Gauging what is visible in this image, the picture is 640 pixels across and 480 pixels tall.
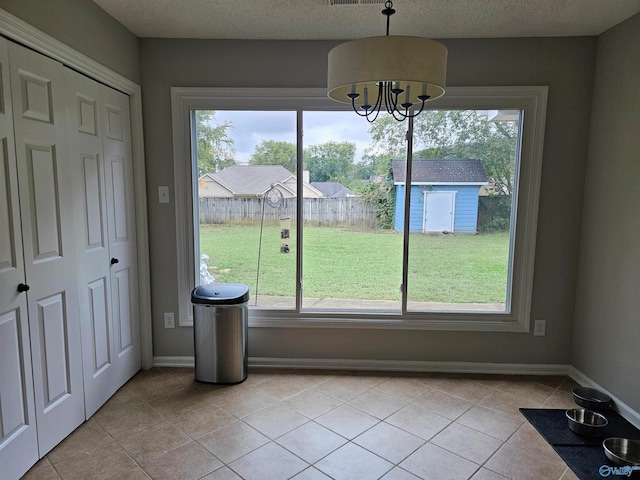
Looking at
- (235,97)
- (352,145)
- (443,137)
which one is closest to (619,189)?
(443,137)

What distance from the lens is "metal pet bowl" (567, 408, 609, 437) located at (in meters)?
2.18

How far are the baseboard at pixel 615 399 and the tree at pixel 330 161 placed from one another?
224 cm

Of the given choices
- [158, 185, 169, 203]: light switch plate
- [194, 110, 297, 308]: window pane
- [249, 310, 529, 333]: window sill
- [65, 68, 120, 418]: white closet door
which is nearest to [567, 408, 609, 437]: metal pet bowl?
[249, 310, 529, 333]: window sill

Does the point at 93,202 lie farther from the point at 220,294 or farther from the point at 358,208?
the point at 358,208

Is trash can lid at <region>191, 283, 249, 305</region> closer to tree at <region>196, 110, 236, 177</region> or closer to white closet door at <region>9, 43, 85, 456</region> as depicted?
white closet door at <region>9, 43, 85, 456</region>

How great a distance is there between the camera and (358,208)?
9.74ft

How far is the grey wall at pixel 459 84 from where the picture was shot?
2.74 metres

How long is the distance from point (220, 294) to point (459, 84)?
2273 mm

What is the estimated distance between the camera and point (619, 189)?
2486mm

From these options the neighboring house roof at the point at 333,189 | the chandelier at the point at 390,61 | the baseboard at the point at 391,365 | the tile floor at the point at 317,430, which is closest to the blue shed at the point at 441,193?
the neighboring house roof at the point at 333,189

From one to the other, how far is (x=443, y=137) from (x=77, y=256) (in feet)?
8.37

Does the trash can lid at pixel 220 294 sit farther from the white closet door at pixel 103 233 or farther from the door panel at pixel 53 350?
the door panel at pixel 53 350

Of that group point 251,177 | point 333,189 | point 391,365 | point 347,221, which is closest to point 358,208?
point 347,221

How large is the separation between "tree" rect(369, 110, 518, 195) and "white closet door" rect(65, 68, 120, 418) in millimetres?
1858
